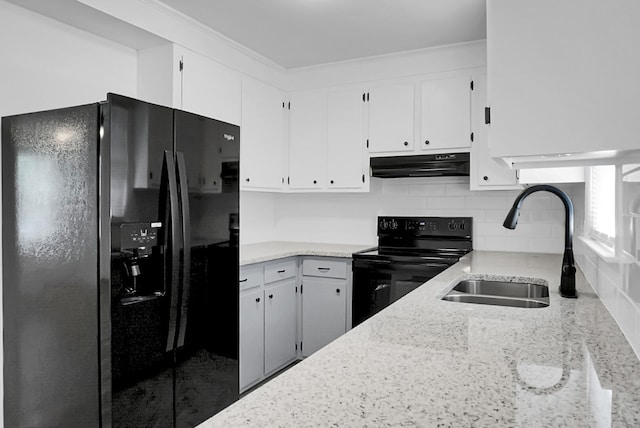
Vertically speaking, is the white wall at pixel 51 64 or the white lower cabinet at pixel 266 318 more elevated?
the white wall at pixel 51 64

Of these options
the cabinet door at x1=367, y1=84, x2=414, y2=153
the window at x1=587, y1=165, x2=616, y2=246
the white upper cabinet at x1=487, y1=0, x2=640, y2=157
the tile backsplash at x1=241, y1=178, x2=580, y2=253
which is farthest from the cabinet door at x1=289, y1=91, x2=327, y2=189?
the white upper cabinet at x1=487, y1=0, x2=640, y2=157

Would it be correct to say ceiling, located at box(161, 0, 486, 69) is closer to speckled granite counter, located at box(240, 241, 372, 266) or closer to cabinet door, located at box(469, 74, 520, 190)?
cabinet door, located at box(469, 74, 520, 190)

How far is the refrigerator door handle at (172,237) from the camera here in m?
2.04

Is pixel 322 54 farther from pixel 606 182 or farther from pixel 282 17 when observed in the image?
pixel 606 182

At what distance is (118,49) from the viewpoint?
2.83m

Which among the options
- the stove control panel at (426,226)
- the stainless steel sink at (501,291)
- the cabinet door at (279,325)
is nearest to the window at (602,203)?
the stainless steel sink at (501,291)

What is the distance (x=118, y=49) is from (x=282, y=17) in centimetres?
106

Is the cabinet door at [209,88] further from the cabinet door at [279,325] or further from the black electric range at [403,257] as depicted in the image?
the black electric range at [403,257]

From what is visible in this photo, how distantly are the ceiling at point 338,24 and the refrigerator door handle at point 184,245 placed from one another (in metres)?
1.20

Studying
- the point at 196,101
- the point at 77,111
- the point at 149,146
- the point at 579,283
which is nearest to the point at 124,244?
the point at 149,146

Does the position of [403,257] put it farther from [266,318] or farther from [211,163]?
[211,163]

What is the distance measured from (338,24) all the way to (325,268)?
5.88 ft

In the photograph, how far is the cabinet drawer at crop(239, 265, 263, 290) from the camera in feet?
9.73

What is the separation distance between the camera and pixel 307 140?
396 centimetres
